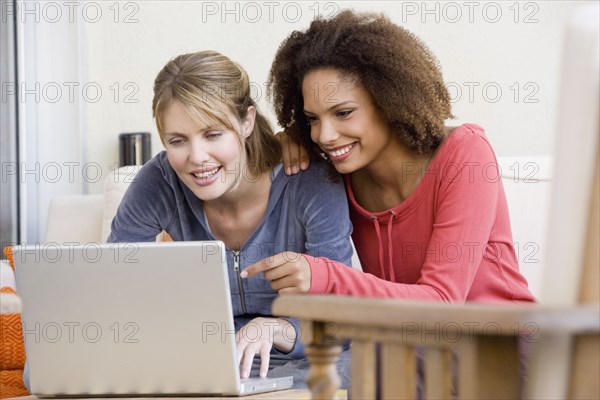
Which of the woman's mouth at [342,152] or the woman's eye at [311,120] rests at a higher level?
the woman's eye at [311,120]

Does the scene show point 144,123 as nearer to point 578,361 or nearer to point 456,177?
point 456,177

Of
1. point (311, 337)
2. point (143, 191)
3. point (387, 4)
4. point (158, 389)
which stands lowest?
point (158, 389)

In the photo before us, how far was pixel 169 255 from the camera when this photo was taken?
1.41 m

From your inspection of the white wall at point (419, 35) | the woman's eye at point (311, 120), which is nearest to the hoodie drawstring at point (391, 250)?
the woman's eye at point (311, 120)

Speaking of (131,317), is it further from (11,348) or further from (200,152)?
(11,348)

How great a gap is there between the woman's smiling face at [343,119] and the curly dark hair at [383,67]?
19mm

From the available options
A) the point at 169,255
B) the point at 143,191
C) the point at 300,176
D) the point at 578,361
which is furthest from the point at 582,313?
the point at 143,191

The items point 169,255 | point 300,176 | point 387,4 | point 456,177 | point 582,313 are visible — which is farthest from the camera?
point 387,4

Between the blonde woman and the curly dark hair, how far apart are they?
0.46 ft

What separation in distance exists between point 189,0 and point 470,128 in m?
1.70

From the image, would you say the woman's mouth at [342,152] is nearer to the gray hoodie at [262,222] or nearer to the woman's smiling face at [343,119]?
the woman's smiling face at [343,119]

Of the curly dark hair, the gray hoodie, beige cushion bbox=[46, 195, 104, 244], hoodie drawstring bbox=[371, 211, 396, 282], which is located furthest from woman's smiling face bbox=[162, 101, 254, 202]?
beige cushion bbox=[46, 195, 104, 244]

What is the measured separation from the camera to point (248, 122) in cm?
199

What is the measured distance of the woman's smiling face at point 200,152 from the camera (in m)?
1.85
